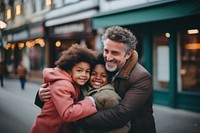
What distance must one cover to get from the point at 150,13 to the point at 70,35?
7202 millimetres

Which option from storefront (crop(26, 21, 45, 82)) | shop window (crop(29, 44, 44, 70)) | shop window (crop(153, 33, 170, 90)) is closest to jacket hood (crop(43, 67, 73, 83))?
shop window (crop(153, 33, 170, 90))

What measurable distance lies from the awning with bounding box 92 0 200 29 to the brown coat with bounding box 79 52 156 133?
20.8 feet

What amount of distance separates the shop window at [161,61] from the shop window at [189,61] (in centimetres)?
57

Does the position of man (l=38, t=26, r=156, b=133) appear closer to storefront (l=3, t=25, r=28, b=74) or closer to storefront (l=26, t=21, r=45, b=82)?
storefront (l=26, t=21, r=45, b=82)

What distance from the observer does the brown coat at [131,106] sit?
2.48m

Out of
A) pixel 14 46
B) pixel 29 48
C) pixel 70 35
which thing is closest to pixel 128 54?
pixel 70 35

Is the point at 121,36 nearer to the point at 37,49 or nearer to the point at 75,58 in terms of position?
the point at 75,58

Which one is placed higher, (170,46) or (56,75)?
(170,46)

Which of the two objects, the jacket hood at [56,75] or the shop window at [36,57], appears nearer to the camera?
the jacket hood at [56,75]

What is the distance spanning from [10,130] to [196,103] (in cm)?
608

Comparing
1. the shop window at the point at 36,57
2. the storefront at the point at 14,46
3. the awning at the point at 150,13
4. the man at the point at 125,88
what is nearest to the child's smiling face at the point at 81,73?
the man at the point at 125,88

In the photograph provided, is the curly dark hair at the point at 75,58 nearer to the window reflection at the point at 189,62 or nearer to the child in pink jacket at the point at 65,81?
the child in pink jacket at the point at 65,81

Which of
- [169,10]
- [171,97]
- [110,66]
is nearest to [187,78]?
[171,97]

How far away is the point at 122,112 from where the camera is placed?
96.8 inches
